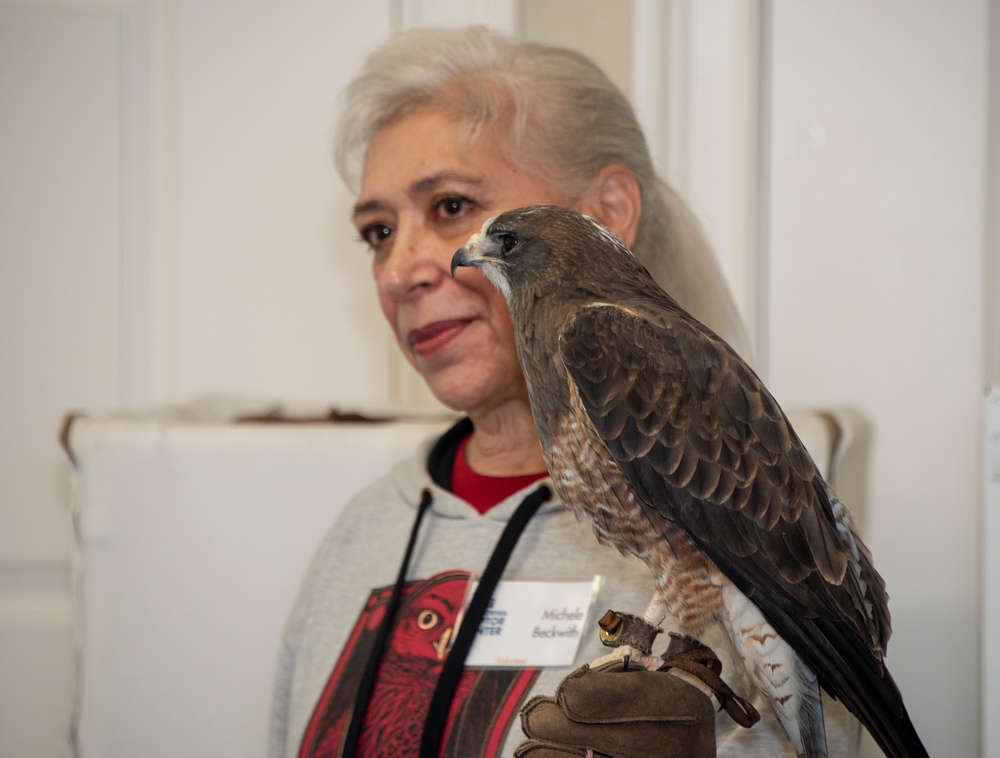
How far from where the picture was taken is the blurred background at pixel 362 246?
5.09 feet

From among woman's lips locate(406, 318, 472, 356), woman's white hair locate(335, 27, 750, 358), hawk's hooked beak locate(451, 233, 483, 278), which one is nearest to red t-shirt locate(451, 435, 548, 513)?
woman's lips locate(406, 318, 472, 356)

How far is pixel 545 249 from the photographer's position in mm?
745

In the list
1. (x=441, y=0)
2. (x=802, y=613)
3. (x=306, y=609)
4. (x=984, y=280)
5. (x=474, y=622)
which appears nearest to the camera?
(x=802, y=613)

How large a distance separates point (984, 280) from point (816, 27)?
0.55 metres

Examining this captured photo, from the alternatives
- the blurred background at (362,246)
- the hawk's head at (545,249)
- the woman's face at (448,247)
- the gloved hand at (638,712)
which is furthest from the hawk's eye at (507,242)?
the blurred background at (362,246)

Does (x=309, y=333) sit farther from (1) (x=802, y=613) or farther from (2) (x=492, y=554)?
(1) (x=802, y=613)

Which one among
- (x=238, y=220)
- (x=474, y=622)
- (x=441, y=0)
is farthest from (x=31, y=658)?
(x=441, y=0)

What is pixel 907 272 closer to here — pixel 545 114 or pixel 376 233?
pixel 545 114

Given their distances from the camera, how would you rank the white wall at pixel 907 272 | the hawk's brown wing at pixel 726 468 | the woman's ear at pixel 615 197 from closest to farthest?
the hawk's brown wing at pixel 726 468
the woman's ear at pixel 615 197
the white wall at pixel 907 272

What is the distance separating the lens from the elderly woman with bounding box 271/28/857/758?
1033 millimetres

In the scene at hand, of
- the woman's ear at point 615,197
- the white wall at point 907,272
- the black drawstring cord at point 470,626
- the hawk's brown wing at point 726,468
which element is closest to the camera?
the hawk's brown wing at point 726,468

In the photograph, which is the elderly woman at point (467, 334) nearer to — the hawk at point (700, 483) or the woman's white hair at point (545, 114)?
the woman's white hair at point (545, 114)

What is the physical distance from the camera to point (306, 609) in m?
1.28

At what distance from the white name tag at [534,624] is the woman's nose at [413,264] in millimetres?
383
